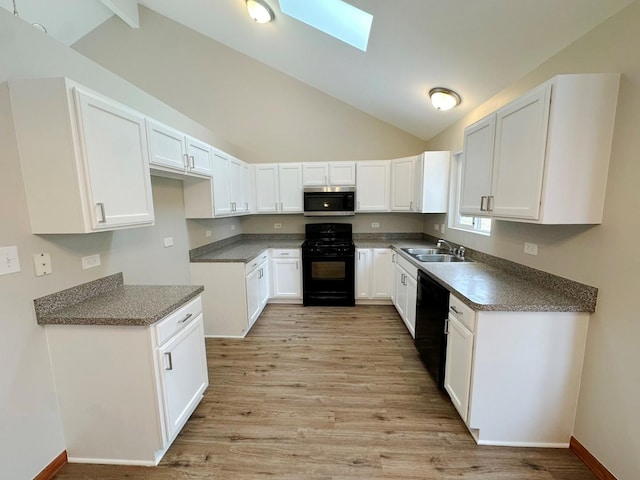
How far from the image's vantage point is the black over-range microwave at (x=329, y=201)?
158 inches

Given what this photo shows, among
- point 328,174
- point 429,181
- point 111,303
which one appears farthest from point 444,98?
point 111,303

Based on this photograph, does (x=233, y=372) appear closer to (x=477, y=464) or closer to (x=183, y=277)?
(x=183, y=277)

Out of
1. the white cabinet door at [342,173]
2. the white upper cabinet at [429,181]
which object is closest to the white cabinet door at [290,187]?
the white cabinet door at [342,173]

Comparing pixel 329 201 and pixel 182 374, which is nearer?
pixel 182 374

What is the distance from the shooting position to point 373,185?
4039 millimetres

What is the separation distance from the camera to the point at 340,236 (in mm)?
4398

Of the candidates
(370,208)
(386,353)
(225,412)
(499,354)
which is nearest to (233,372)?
(225,412)

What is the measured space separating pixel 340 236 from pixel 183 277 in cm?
243

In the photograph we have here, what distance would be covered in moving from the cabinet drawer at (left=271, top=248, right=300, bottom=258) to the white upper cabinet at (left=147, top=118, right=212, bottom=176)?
1.54m

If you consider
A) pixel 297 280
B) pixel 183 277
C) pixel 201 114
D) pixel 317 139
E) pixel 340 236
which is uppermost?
pixel 201 114

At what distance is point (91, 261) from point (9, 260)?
0.46 m

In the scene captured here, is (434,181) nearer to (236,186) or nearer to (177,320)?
(236,186)

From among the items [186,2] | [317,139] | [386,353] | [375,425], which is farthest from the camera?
[317,139]

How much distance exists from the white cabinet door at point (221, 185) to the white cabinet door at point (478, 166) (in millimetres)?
2513
